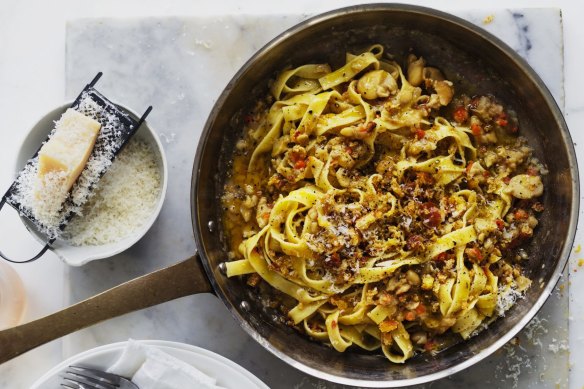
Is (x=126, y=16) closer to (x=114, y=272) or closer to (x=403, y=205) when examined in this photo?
(x=114, y=272)

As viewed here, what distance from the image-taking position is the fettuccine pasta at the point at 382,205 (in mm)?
4512

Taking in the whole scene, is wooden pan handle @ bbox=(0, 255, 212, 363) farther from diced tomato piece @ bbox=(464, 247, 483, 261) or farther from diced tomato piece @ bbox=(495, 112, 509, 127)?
diced tomato piece @ bbox=(495, 112, 509, 127)

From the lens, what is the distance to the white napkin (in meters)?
4.50

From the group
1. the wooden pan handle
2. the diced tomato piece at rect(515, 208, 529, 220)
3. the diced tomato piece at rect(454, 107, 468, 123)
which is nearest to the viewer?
the wooden pan handle

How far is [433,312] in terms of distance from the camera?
15.0 feet

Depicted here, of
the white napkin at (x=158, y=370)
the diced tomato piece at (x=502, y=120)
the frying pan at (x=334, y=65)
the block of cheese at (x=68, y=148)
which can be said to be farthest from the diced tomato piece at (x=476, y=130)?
the block of cheese at (x=68, y=148)

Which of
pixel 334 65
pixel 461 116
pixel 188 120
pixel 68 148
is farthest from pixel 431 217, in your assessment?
pixel 68 148

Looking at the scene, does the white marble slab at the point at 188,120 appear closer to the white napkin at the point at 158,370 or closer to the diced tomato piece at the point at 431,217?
the white napkin at the point at 158,370

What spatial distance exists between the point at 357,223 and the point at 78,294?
6.69ft

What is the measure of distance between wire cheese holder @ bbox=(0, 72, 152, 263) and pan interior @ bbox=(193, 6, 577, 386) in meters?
0.58

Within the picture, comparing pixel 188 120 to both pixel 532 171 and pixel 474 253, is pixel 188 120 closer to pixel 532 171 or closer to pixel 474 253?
pixel 474 253

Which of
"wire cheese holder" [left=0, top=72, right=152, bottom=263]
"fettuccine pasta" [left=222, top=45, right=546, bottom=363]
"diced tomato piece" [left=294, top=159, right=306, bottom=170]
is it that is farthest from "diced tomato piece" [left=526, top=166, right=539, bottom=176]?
"wire cheese holder" [left=0, top=72, right=152, bottom=263]

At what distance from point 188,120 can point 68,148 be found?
90cm

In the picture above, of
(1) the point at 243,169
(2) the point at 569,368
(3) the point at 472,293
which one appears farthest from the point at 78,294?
(2) the point at 569,368
